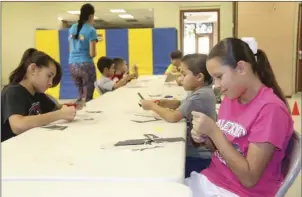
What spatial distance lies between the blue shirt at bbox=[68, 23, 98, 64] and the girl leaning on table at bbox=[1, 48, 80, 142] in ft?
5.54

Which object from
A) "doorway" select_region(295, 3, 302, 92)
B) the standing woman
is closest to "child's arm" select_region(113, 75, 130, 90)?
the standing woman

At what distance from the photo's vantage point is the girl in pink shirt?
3.62 ft

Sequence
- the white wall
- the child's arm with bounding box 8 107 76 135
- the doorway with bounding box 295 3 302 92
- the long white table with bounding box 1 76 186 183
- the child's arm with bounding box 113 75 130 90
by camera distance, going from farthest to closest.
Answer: the white wall → the doorway with bounding box 295 3 302 92 → the child's arm with bounding box 113 75 130 90 → the child's arm with bounding box 8 107 76 135 → the long white table with bounding box 1 76 186 183

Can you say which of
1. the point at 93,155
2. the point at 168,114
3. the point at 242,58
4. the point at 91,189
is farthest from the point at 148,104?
the point at 91,189

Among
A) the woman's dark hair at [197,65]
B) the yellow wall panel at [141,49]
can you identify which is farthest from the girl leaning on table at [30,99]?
the yellow wall panel at [141,49]

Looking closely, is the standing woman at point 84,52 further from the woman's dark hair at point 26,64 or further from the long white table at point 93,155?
the long white table at point 93,155

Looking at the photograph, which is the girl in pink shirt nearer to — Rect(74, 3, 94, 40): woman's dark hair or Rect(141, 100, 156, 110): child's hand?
Rect(141, 100, 156, 110): child's hand

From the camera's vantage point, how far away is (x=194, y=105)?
175 centimetres

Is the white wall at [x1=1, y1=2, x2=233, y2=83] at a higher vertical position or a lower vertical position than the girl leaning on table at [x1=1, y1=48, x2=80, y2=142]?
higher

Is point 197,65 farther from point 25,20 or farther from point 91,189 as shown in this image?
point 25,20

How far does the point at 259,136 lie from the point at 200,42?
57.6 ft

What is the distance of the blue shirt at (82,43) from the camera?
371 cm

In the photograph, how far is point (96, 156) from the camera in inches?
42.6

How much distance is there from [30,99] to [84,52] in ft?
6.56
